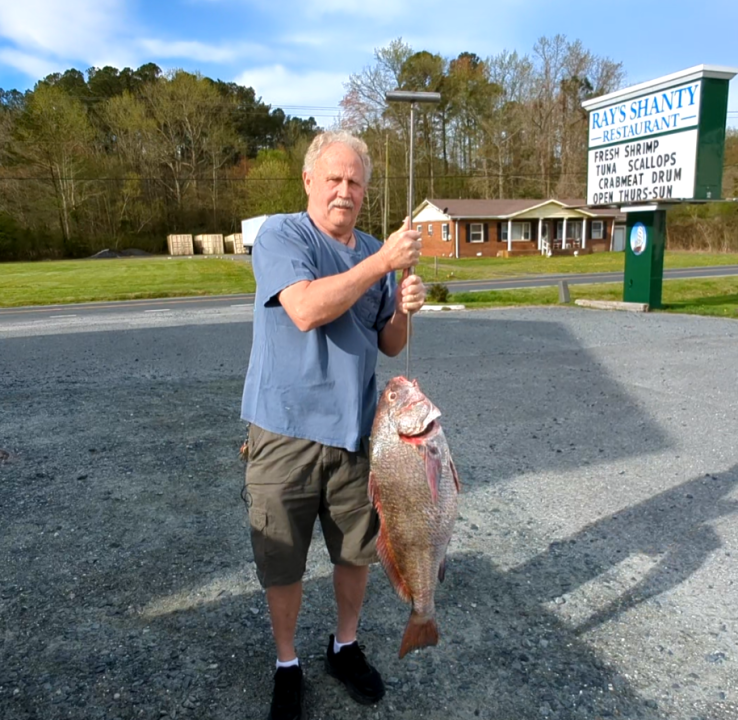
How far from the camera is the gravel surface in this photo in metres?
2.35

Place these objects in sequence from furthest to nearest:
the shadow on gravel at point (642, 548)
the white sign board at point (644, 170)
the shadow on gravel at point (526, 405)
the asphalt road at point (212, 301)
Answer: the asphalt road at point (212, 301) → the white sign board at point (644, 170) → the shadow on gravel at point (526, 405) → the shadow on gravel at point (642, 548)

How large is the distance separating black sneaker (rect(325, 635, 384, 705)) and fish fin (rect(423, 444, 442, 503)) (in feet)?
2.73

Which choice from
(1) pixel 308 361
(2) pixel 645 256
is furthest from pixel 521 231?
(1) pixel 308 361

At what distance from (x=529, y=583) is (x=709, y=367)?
600cm

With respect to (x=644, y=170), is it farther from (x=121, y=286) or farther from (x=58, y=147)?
(x=58, y=147)

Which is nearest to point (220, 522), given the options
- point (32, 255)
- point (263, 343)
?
point (263, 343)

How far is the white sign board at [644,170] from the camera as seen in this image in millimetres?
11719

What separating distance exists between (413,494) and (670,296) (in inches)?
645

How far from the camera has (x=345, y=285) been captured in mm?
1874

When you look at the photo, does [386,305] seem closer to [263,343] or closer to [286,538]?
[263,343]

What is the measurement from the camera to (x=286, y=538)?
2.20 m

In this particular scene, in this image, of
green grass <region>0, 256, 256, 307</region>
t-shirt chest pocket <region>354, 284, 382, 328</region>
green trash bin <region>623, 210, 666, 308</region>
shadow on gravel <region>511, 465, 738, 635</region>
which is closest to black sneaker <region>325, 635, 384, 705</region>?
shadow on gravel <region>511, 465, 738, 635</region>

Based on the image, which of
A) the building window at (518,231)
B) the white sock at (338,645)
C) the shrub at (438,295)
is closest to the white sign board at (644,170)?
the shrub at (438,295)

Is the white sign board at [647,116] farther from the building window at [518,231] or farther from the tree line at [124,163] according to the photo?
the tree line at [124,163]
